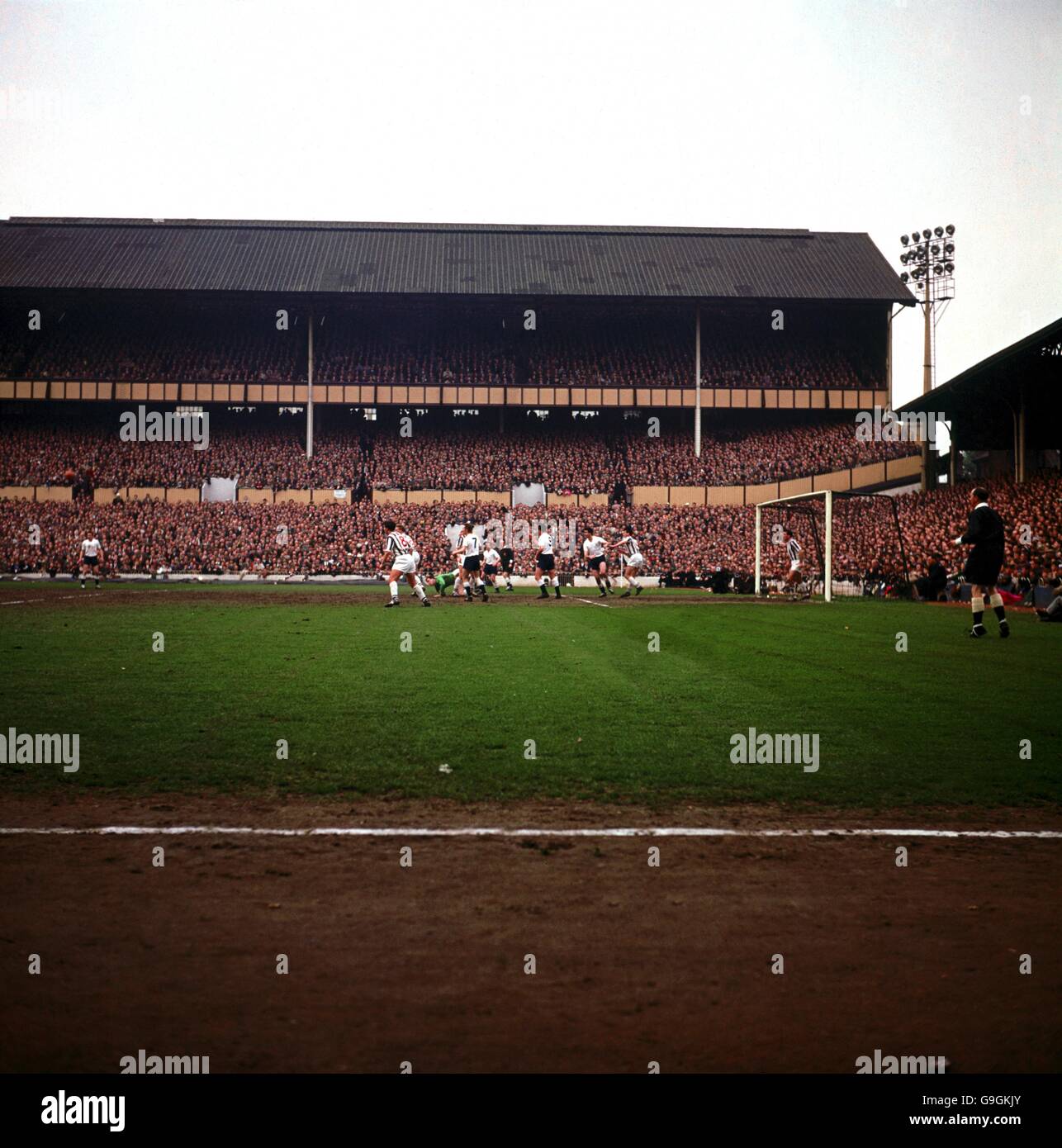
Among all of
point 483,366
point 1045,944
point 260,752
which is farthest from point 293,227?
point 1045,944

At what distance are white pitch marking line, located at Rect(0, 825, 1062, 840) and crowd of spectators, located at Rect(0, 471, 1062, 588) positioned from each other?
3420cm

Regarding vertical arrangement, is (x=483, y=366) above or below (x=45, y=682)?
above

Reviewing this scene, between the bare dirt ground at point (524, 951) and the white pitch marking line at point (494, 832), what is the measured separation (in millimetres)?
106

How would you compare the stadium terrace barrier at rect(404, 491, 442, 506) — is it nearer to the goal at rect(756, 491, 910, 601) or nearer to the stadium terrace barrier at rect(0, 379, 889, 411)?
the stadium terrace barrier at rect(0, 379, 889, 411)

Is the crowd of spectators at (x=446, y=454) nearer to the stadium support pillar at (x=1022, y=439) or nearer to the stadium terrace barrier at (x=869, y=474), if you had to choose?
the stadium terrace barrier at (x=869, y=474)

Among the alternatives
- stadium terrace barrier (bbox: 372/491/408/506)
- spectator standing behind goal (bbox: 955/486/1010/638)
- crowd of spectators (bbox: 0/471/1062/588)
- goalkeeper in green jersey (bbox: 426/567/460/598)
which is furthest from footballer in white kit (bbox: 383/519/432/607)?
stadium terrace barrier (bbox: 372/491/408/506)

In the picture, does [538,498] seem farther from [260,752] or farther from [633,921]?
[633,921]

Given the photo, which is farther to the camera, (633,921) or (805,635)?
(805,635)

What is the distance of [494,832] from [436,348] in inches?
2295

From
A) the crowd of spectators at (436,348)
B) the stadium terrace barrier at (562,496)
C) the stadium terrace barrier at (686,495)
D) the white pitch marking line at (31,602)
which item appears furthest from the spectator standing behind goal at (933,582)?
the crowd of spectators at (436,348)

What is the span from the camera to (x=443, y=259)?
206ft

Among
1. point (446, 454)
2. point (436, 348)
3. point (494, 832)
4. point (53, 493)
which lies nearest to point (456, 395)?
point (446, 454)

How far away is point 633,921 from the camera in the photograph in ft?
14.1

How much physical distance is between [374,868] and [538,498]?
163ft
